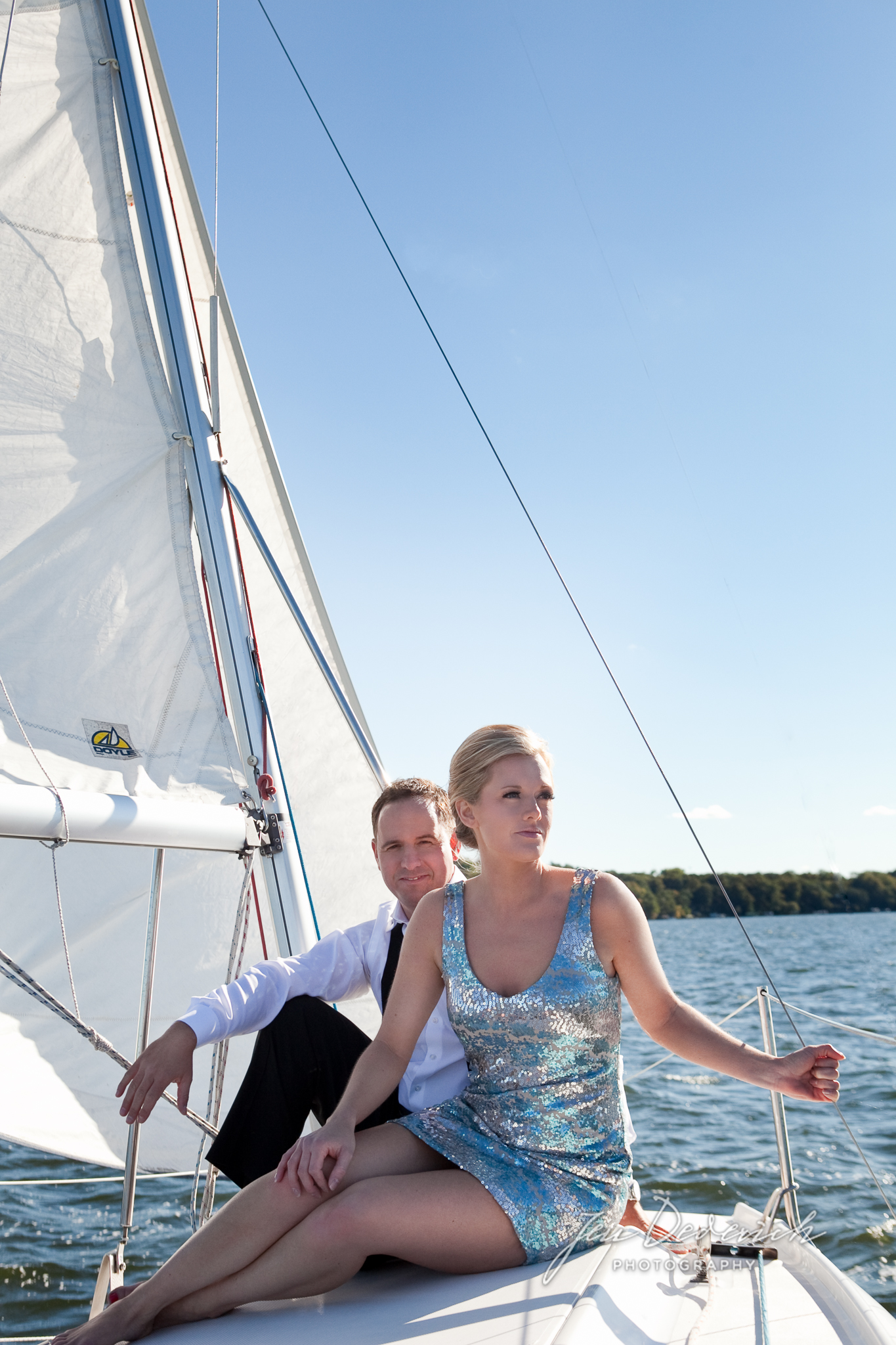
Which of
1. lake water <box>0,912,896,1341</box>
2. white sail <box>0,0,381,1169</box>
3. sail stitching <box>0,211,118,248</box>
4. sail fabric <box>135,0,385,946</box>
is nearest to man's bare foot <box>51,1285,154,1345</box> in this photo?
lake water <box>0,912,896,1341</box>

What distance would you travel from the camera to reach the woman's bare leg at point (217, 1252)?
63.1 inches

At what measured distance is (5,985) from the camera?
10.5 ft

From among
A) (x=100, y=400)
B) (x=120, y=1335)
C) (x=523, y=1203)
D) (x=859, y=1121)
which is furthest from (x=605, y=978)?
(x=859, y=1121)

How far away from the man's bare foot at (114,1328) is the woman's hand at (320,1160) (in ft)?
0.98

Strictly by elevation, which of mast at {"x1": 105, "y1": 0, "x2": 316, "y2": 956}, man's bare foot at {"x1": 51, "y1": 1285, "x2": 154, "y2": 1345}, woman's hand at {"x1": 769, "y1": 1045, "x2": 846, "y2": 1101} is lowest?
man's bare foot at {"x1": 51, "y1": 1285, "x2": 154, "y2": 1345}

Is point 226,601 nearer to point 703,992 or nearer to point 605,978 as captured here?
point 605,978

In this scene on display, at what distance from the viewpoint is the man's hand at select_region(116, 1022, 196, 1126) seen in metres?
1.98

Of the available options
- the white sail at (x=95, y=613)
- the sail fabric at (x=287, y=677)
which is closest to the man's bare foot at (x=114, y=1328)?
the white sail at (x=95, y=613)

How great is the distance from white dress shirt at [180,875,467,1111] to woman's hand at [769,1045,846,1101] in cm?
77

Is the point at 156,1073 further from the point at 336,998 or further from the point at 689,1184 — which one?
the point at 689,1184

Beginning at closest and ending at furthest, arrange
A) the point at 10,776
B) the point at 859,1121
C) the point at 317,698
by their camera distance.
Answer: the point at 10,776 → the point at 317,698 → the point at 859,1121

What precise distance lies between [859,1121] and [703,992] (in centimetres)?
1102

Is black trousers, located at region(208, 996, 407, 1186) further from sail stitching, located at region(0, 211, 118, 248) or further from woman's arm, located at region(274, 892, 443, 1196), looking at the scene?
sail stitching, located at region(0, 211, 118, 248)

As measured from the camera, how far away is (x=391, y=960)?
2.43 m
